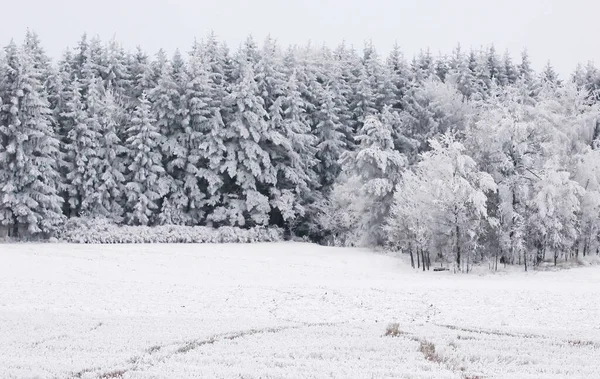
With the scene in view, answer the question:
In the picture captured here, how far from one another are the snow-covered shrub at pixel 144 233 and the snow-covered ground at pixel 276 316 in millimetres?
3130

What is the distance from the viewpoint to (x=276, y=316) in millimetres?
22547

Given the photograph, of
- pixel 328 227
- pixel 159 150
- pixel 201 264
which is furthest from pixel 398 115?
pixel 201 264

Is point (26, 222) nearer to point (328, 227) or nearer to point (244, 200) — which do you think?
point (244, 200)

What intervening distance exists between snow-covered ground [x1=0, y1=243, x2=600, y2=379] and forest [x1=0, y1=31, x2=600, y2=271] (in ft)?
14.9

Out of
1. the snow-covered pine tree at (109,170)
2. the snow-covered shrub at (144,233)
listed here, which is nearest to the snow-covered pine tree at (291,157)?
the snow-covered shrub at (144,233)

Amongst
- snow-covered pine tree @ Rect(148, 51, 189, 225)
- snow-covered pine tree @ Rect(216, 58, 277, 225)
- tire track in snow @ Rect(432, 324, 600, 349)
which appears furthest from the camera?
snow-covered pine tree @ Rect(216, 58, 277, 225)

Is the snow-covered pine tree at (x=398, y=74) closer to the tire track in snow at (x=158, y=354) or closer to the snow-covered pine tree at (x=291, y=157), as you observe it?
the snow-covered pine tree at (x=291, y=157)

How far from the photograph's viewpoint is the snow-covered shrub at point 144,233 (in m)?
45.4

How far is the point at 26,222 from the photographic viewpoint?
4419 centimetres

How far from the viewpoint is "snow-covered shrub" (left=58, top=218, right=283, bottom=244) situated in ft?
149

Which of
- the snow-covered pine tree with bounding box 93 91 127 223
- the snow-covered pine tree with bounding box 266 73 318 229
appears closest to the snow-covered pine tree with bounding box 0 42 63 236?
the snow-covered pine tree with bounding box 93 91 127 223

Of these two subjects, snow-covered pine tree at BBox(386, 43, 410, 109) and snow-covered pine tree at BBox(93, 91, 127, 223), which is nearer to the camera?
snow-covered pine tree at BBox(93, 91, 127, 223)

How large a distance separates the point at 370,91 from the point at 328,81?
4.10m

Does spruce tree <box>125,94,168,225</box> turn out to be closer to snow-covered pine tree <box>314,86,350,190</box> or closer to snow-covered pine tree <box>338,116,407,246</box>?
snow-covered pine tree <box>314,86,350,190</box>
